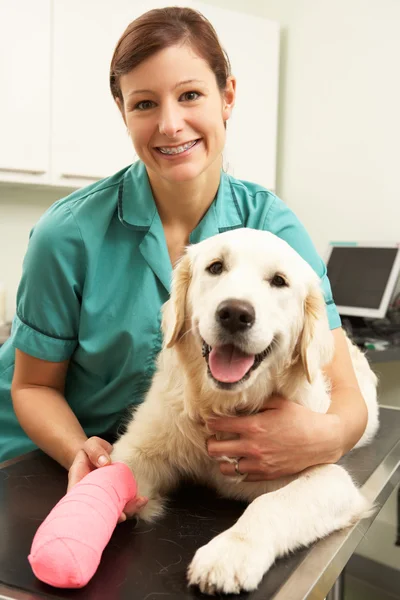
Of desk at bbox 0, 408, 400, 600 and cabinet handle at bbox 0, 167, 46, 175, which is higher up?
cabinet handle at bbox 0, 167, 46, 175

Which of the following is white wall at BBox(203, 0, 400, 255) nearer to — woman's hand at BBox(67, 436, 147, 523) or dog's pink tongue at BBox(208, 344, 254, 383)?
dog's pink tongue at BBox(208, 344, 254, 383)

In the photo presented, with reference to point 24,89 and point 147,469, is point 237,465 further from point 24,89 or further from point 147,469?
point 24,89

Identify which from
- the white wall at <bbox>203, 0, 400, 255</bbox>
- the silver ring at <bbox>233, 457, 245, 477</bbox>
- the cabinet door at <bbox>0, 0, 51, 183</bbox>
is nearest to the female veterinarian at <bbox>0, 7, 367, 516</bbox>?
the silver ring at <bbox>233, 457, 245, 477</bbox>

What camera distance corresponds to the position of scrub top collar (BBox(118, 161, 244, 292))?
1336mm

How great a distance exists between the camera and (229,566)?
2.50 feet

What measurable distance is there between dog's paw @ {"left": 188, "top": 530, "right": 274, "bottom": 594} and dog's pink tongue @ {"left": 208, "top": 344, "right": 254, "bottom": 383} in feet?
0.92

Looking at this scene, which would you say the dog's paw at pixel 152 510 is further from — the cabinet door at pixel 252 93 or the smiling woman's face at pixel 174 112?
the cabinet door at pixel 252 93

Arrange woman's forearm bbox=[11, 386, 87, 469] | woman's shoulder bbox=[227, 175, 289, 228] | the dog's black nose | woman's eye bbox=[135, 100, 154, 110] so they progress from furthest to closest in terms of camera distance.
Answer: woman's shoulder bbox=[227, 175, 289, 228] → woman's eye bbox=[135, 100, 154, 110] → woman's forearm bbox=[11, 386, 87, 469] → the dog's black nose

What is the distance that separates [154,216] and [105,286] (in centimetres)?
23

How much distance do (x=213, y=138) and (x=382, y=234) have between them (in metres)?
1.87

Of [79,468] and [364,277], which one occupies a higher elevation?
[364,277]

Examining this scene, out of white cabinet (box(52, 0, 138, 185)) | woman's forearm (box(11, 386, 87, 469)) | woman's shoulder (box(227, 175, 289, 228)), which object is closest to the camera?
woman's forearm (box(11, 386, 87, 469))

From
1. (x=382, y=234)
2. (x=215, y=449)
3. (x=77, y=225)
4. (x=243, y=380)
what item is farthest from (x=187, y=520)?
(x=382, y=234)

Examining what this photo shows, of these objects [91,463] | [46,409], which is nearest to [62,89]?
[46,409]
